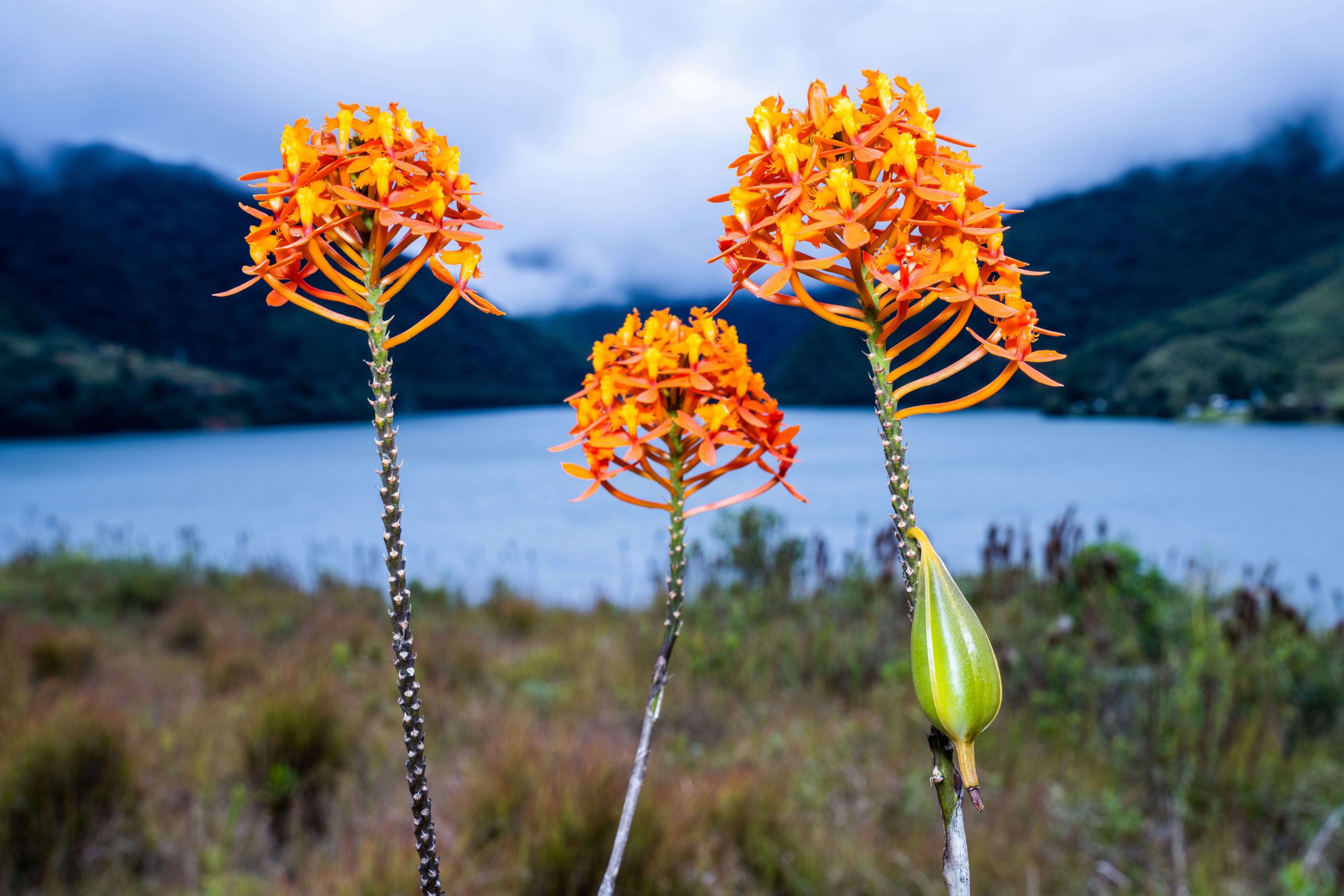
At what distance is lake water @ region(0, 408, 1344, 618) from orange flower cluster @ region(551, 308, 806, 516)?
0.58ft

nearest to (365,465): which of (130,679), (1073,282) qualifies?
(130,679)

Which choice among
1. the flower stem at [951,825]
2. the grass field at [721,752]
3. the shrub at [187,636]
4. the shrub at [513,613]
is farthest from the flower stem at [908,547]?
the shrub at [513,613]

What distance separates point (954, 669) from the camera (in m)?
0.80

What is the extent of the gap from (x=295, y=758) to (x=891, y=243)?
22.6 feet

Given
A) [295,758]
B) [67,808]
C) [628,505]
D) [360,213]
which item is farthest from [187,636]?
[360,213]

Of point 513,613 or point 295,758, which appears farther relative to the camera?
point 513,613

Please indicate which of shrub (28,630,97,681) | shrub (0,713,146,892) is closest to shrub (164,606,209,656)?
shrub (28,630,97,681)

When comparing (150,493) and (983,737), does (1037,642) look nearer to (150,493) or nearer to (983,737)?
(983,737)

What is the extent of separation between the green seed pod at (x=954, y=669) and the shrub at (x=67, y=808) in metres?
6.31

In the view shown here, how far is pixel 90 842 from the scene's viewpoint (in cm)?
521

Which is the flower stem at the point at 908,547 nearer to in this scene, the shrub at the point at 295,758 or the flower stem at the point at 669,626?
the flower stem at the point at 669,626

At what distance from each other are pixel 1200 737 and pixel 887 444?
701cm

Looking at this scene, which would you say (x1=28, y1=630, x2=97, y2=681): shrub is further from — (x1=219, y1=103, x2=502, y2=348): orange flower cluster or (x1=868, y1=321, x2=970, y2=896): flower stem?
(x1=868, y1=321, x2=970, y2=896): flower stem

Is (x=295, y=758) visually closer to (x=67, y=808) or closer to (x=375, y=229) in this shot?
(x=67, y=808)
